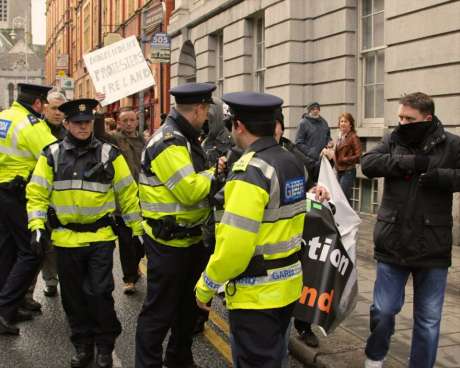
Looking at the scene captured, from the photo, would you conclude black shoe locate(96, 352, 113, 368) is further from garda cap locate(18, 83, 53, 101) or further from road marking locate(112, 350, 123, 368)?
garda cap locate(18, 83, 53, 101)

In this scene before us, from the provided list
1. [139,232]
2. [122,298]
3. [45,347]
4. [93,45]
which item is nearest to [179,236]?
[139,232]

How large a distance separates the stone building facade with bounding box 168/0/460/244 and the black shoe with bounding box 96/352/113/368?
6.27 metres

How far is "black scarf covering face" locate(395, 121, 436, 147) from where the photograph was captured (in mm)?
4250

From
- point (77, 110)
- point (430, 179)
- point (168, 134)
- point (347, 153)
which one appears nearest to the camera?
point (430, 179)

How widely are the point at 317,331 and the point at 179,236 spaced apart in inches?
78.6

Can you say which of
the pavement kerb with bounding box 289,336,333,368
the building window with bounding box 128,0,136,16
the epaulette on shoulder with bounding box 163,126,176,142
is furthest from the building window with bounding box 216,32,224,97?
the epaulette on shoulder with bounding box 163,126,176,142

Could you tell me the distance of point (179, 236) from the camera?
446 cm

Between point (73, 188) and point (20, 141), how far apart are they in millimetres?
1388

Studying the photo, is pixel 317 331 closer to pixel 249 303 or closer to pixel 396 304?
pixel 396 304

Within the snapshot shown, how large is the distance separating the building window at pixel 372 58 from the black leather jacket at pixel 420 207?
28.5ft

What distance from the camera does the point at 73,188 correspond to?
Answer: 5.05 metres

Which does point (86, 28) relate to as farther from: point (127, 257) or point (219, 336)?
point (219, 336)

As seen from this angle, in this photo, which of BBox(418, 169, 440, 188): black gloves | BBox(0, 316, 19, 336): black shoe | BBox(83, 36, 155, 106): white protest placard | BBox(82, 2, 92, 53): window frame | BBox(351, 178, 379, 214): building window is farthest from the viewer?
BBox(82, 2, 92, 53): window frame

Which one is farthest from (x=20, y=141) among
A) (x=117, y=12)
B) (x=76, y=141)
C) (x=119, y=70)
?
(x=117, y=12)
